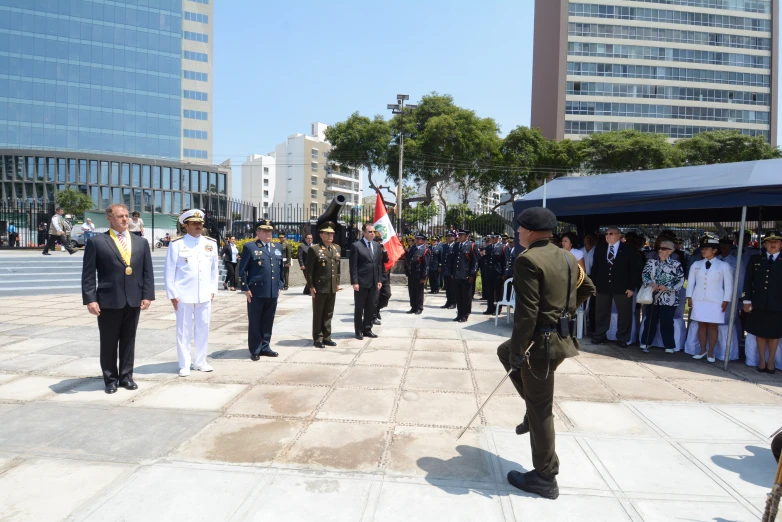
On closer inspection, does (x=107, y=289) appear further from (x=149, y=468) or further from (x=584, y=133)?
(x=584, y=133)

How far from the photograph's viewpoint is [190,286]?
6027mm

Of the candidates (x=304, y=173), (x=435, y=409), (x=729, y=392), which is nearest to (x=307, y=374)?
(x=435, y=409)

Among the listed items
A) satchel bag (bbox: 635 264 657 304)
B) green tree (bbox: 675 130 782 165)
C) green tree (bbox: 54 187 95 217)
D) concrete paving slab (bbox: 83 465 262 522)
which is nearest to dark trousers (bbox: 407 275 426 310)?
satchel bag (bbox: 635 264 657 304)

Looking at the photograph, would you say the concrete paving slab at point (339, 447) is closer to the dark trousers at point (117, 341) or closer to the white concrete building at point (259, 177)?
the dark trousers at point (117, 341)

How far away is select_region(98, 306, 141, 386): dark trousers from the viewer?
17.5ft

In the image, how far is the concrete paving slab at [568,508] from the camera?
305 cm

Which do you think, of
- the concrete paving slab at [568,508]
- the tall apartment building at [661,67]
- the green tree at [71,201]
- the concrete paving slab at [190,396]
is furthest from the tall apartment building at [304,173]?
the concrete paving slab at [568,508]

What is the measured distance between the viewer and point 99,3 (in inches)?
2482

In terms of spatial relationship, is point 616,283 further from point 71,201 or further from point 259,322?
point 71,201

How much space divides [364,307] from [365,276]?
22.9 inches

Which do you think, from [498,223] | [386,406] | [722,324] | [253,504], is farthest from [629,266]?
[498,223]

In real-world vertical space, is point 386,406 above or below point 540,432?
below

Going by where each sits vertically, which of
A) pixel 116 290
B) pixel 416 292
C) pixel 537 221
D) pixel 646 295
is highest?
pixel 537 221

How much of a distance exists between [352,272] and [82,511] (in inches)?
Result: 218
